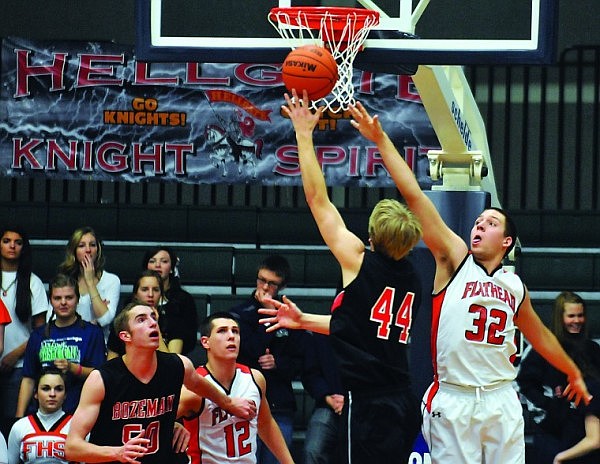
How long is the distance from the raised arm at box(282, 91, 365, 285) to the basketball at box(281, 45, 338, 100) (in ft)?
0.18

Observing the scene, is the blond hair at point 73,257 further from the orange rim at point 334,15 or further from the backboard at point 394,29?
the orange rim at point 334,15

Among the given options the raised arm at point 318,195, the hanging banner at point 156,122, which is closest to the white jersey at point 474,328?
the raised arm at point 318,195

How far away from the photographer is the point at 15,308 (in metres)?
8.76

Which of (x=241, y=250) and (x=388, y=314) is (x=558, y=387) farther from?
(x=241, y=250)

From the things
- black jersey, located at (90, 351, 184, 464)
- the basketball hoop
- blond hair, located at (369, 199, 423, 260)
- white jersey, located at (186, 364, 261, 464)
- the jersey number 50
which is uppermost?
the basketball hoop

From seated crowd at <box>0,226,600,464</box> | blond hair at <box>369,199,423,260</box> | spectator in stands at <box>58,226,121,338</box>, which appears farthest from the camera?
spectator in stands at <box>58,226,121,338</box>

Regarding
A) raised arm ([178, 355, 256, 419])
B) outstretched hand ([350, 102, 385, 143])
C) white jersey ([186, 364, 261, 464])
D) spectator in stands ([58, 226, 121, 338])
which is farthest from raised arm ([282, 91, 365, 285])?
spectator in stands ([58, 226, 121, 338])

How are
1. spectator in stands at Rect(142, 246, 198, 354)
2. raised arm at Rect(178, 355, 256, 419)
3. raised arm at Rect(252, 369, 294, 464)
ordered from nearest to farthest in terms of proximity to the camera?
raised arm at Rect(178, 355, 256, 419)
raised arm at Rect(252, 369, 294, 464)
spectator in stands at Rect(142, 246, 198, 354)

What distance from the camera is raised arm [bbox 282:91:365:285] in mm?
5422

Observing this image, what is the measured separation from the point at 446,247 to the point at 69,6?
7.32 meters

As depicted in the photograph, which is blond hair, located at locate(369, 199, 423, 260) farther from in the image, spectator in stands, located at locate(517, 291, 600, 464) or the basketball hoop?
spectator in stands, located at locate(517, 291, 600, 464)

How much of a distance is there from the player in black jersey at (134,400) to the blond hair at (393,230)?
4.02ft

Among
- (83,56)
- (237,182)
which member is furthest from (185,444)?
(83,56)

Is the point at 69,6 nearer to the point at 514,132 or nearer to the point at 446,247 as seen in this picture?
the point at 514,132
